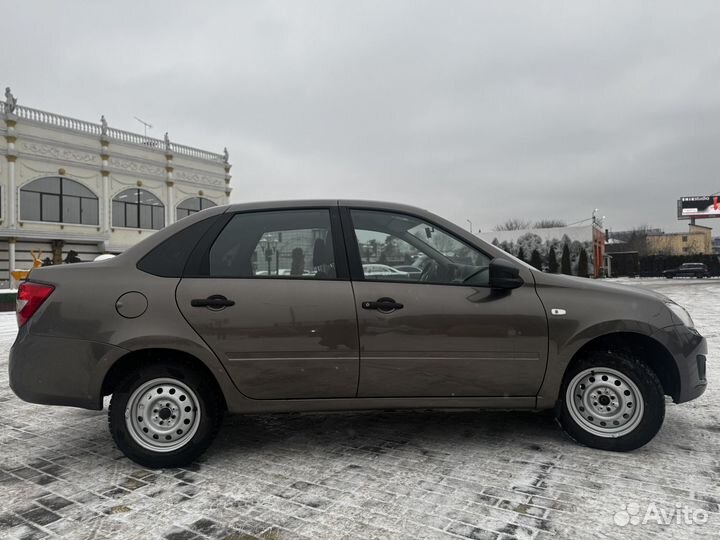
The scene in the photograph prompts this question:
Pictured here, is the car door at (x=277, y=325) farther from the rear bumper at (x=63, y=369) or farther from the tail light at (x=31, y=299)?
the tail light at (x=31, y=299)

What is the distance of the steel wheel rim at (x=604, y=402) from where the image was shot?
3277 millimetres

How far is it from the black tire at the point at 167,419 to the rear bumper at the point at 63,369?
0.50 ft

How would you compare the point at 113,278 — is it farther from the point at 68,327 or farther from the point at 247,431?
the point at 247,431

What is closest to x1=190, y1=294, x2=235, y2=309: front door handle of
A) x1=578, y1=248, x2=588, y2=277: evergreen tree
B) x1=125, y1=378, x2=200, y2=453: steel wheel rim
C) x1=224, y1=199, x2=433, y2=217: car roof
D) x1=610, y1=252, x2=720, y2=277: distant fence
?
x1=125, y1=378, x2=200, y2=453: steel wheel rim

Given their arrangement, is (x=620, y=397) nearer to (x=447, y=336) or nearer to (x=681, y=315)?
(x=681, y=315)

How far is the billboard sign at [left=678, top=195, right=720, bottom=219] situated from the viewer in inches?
2115

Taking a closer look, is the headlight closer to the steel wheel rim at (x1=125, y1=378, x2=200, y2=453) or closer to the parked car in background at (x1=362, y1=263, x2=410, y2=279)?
the parked car in background at (x1=362, y1=263, x2=410, y2=279)

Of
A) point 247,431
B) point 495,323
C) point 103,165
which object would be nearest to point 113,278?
point 247,431

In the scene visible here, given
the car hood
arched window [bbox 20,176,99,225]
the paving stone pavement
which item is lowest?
the paving stone pavement

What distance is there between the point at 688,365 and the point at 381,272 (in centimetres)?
216

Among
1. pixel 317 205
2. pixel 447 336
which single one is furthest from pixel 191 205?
pixel 447 336

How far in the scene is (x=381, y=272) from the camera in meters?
3.25

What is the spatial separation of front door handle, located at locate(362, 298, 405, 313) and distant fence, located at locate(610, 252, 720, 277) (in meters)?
51.3

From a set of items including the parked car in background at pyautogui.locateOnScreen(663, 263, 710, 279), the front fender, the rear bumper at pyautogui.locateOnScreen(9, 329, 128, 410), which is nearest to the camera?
the rear bumper at pyautogui.locateOnScreen(9, 329, 128, 410)
